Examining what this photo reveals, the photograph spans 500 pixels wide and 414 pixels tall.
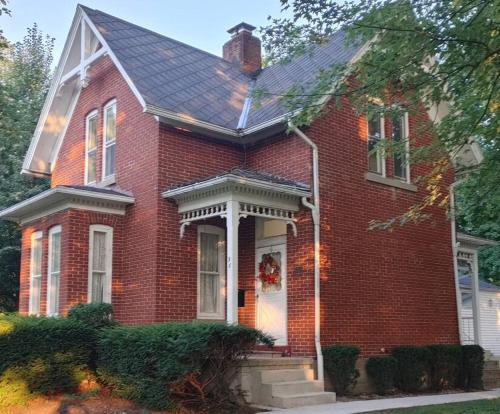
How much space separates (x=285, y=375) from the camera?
35.6 feet

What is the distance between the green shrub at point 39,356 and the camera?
930 cm

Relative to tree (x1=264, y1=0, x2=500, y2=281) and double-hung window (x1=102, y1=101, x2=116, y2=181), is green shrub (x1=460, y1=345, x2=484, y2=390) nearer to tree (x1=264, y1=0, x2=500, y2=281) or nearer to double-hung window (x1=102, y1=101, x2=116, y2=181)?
tree (x1=264, y1=0, x2=500, y2=281)

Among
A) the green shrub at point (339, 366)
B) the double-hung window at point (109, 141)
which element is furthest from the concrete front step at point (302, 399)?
the double-hung window at point (109, 141)

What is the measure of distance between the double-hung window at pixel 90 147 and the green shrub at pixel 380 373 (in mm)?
7870

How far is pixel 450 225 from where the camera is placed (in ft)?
50.6

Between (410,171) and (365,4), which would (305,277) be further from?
(365,4)

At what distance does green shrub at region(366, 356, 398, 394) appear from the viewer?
1231 centimetres

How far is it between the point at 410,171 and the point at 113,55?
7.37 metres

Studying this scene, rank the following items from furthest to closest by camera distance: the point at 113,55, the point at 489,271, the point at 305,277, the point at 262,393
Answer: the point at 489,271, the point at 113,55, the point at 305,277, the point at 262,393

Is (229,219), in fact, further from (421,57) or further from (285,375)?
(421,57)

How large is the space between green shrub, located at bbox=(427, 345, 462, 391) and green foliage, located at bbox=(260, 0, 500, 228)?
4.77m

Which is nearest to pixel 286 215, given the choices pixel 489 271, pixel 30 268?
pixel 30 268

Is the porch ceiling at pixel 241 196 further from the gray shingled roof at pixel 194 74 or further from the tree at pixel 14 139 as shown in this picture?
the tree at pixel 14 139

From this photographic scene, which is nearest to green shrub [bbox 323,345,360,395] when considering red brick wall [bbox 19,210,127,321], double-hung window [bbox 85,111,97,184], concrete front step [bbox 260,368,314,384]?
concrete front step [bbox 260,368,314,384]
